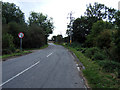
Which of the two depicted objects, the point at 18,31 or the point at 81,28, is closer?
the point at 18,31

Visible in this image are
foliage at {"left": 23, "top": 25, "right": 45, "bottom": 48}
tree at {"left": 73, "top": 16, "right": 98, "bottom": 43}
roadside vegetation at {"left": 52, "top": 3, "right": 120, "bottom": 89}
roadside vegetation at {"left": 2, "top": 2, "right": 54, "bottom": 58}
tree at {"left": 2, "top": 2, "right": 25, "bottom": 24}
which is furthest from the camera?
tree at {"left": 73, "top": 16, "right": 98, "bottom": 43}

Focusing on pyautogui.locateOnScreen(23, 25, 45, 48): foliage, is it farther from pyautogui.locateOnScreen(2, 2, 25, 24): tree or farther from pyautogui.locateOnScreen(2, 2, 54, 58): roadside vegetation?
pyautogui.locateOnScreen(2, 2, 25, 24): tree

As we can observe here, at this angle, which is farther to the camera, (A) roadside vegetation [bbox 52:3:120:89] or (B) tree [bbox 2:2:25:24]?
(B) tree [bbox 2:2:25:24]

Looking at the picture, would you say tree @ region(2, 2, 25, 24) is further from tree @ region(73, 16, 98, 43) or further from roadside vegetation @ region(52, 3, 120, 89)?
tree @ region(73, 16, 98, 43)

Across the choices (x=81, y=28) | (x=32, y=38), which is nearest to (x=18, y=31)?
(x=32, y=38)

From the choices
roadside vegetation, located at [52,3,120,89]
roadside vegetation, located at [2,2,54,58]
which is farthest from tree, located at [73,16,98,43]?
roadside vegetation, located at [2,2,54,58]

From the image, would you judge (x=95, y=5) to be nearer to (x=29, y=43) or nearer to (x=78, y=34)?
(x=78, y=34)

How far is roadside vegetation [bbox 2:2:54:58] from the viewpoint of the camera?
2058 cm

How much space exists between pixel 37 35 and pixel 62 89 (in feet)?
112

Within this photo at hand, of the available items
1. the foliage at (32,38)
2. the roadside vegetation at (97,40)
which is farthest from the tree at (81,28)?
the foliage at (32,38)

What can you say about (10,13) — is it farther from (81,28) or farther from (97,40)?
(97,40)

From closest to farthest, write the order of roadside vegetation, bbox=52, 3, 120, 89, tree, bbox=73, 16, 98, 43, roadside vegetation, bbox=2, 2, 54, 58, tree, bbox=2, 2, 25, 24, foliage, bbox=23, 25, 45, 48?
1. roadside vegetation, bbox=52, 3, 120, 89
2. roadside vegetation, bbox=2, 2, 54, 58
3. foliage, bbox=23, 25, 45, 48
4. tree, bbox=2, 2, 25, 24
5. tree, bbox=73, 16, 98, 43

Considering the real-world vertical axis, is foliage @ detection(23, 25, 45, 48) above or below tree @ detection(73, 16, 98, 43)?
below

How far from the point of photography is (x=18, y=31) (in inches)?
1344
